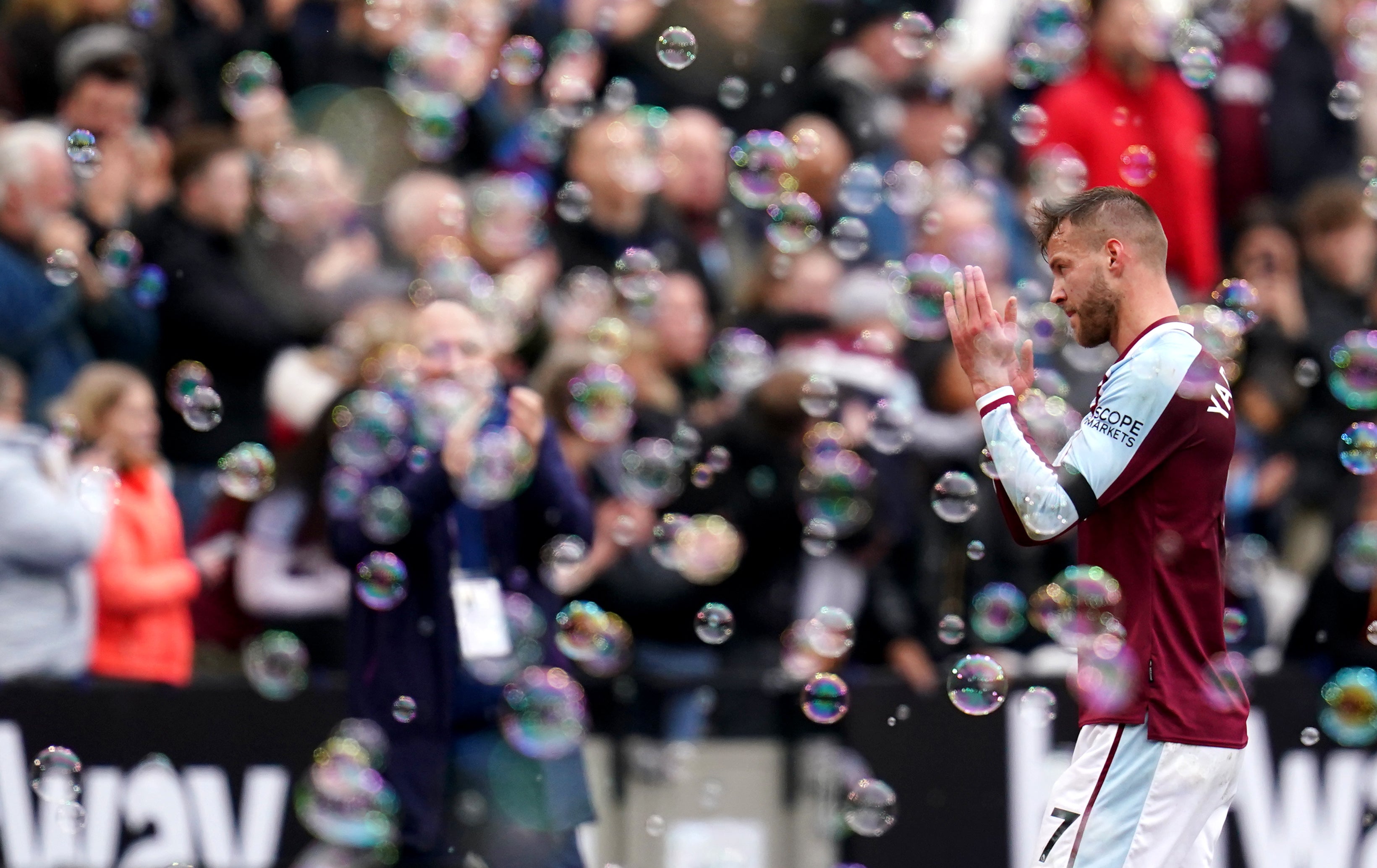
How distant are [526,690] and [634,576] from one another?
4.76 feet

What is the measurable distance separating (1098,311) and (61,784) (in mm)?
4000

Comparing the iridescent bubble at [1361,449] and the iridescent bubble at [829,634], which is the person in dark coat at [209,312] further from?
the iridescent bubble at [1361,449]

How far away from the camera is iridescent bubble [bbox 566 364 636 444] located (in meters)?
6.36

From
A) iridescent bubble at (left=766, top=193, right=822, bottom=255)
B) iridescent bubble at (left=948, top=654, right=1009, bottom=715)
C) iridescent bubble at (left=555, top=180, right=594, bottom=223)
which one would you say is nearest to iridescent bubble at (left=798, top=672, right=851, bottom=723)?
iridescent bubble at (left=948, top=654, right=1009, bottom=715)

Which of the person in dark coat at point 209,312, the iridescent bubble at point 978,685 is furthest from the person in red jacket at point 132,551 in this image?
the iridescent bubble at point 978,685

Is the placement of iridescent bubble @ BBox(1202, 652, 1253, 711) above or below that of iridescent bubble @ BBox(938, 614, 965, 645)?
below

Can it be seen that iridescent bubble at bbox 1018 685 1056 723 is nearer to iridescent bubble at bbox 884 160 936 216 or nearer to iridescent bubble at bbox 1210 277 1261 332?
iridescent bubble at bbox 1210 277 1261 332

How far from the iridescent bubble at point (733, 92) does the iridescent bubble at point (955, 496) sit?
258 centimetres

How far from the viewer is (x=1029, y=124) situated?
7430 millimetres

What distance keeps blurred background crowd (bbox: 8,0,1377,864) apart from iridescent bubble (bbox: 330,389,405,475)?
1 cm

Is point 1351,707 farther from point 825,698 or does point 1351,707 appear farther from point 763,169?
point 763,169

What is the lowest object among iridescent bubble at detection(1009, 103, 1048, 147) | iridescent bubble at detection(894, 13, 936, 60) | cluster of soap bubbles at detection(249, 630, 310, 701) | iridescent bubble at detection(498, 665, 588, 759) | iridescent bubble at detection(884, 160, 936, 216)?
iridescent bubble at detection(498, 665, 588, 759)

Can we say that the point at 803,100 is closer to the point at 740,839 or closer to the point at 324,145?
the point at 324,145

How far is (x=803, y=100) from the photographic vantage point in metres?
8.59
